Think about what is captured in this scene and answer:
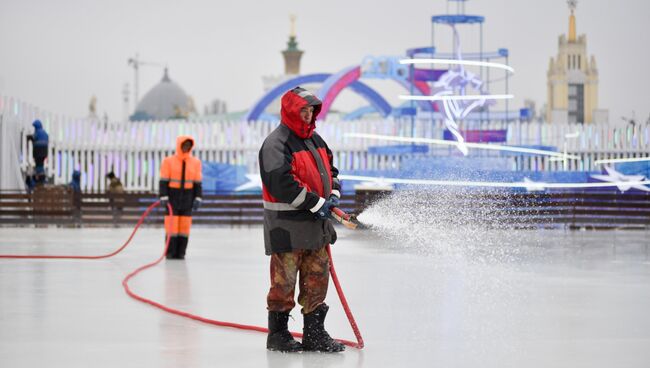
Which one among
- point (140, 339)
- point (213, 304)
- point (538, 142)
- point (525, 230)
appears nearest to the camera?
point (140, 339)

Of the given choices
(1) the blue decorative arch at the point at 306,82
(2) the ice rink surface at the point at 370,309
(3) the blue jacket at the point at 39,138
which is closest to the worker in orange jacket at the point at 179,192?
(2) the ice rink surface at the point at 370,309

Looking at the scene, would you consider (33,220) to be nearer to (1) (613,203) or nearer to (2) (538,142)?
(1) (613,203)

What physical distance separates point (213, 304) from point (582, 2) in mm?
28044

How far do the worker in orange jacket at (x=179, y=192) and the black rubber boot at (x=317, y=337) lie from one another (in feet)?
31.7

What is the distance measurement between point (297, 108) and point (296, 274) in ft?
3.81

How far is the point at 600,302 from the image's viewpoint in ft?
38.8

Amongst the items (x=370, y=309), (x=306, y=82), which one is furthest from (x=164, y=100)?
(x=370, y=309)

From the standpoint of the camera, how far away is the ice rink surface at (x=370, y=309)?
26.7ft

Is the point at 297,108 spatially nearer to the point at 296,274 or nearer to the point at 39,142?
the point at 296,274

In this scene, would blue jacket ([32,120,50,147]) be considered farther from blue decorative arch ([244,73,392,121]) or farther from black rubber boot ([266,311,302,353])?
black rubber boot ([266,311,302,353])

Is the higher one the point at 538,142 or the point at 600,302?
the point at 538,142

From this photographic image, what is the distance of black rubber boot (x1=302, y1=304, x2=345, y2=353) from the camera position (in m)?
8.30

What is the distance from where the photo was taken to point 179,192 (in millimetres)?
17953

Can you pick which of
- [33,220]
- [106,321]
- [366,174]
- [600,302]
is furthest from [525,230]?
[106,321]
